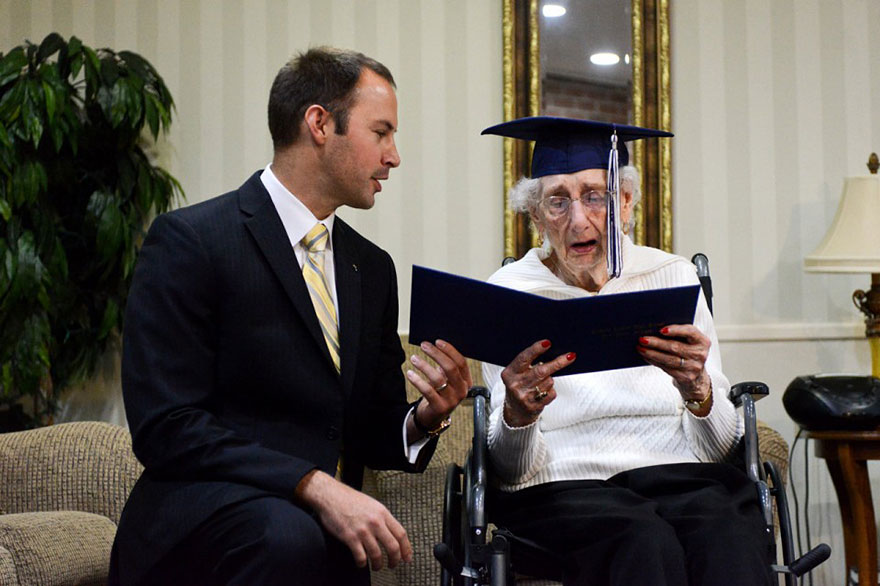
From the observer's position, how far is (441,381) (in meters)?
1.89

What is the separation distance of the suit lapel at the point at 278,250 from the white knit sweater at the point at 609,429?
19.6 inches

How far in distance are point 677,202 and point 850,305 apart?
78 centimetres

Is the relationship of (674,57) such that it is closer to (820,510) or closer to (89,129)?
(820,510)

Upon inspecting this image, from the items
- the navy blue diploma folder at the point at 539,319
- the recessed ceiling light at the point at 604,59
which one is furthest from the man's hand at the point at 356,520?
the recessed ceiling light at the point at 604,59

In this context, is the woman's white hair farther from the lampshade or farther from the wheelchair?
the lampshade

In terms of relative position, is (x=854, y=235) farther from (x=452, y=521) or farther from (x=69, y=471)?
(x=69, y=471)

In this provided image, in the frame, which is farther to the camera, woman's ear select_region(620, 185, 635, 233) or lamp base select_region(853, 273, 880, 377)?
lamp base select_region(853, 273, 880, 377)

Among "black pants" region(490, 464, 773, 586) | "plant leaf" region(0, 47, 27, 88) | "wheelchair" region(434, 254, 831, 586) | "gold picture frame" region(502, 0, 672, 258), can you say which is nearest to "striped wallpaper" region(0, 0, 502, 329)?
"gold picture frame" region(502, 0, 672, 258)

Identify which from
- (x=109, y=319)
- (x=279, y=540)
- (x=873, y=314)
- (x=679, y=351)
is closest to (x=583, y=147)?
(x=679, y=351)

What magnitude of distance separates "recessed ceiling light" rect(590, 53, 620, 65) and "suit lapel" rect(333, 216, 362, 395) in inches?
82.5

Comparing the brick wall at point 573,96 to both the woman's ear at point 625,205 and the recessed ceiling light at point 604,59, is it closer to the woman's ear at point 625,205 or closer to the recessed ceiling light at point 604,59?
the recessed ceiling light at point 604,59

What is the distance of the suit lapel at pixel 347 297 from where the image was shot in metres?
1.87

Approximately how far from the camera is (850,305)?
13.0ft

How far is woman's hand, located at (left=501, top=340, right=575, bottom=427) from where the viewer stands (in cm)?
186
